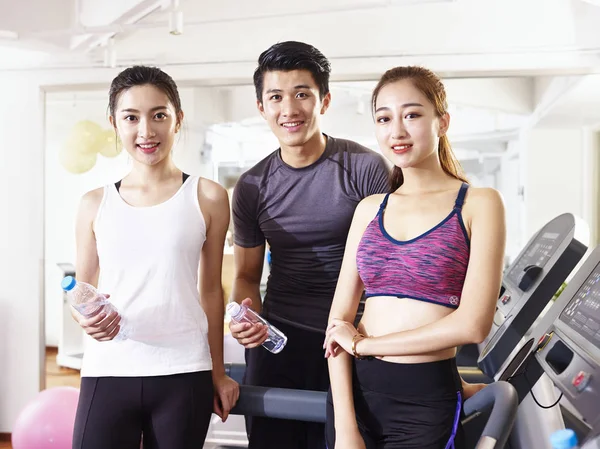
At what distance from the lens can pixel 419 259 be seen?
124cm

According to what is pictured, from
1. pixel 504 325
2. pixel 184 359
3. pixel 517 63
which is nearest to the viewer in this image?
pixel 184 359

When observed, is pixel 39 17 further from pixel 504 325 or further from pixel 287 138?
pixel 504 325

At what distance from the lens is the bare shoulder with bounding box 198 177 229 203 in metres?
1.57

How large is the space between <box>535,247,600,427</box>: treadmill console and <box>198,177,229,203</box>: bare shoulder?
0.78m

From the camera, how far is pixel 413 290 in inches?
49.3

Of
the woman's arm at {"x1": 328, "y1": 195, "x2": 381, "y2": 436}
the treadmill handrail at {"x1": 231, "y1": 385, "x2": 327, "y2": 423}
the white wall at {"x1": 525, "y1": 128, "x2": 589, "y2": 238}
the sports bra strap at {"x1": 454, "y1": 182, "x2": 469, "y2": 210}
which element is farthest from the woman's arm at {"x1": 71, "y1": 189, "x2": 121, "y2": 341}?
the white wall at {"x1": 525, "y1": 128, "x2": 589, "y2": 238}

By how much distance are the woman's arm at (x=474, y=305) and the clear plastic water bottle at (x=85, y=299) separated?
572 millimetres

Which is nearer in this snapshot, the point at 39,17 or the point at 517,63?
the point at 517,63

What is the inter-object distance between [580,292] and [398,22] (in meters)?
2.41

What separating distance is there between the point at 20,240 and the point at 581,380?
11.1ft

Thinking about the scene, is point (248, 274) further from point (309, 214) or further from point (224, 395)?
point (224, 395)

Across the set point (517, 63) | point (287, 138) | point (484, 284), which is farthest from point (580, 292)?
point (517, 63)

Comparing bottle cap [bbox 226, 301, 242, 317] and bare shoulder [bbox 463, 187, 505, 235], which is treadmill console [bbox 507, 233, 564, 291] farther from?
bottle cap [bbox 226, 301, 242, 317]

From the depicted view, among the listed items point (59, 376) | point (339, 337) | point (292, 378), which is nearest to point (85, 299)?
point (339, 337)
